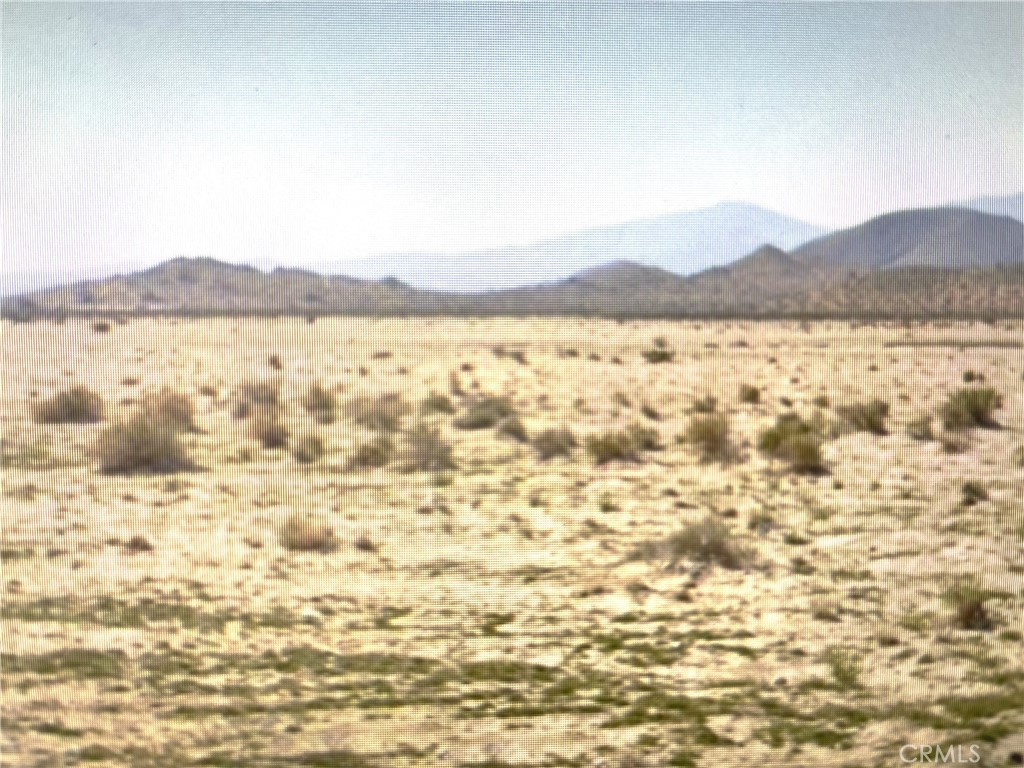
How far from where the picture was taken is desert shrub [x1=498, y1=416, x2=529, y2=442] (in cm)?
1634

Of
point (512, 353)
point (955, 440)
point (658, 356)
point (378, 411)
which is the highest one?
point (512, 353)

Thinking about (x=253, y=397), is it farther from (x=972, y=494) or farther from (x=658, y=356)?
(x=658, y=356)

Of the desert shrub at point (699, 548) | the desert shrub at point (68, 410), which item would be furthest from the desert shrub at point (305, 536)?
the desert shrub at point (68, 410)

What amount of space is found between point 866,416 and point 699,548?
8137mm

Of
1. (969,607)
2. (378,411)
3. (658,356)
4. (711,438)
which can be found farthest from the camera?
(658,356)

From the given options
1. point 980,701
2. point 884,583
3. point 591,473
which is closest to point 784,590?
point 884,583

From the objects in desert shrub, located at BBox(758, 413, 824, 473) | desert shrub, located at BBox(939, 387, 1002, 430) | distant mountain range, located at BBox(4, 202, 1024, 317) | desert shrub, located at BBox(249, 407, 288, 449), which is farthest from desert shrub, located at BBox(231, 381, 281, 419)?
desert shrub, located at BBox(939, 387, 1002, 430)

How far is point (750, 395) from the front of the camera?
21.1m

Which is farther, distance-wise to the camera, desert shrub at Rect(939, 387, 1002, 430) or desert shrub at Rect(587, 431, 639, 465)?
desert shrub at Rect(939, 387, 1002, 430)

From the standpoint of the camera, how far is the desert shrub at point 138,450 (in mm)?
12906

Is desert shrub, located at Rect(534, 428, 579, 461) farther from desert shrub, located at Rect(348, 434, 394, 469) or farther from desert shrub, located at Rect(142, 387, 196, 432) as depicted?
desert shrub, located at Rect(142, 387, 196, 432)

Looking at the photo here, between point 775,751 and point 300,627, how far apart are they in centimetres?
327

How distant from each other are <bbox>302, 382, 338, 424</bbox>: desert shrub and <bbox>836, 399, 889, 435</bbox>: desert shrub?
7.73 metres

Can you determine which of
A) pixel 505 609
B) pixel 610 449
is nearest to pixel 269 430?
pixel 610 449
